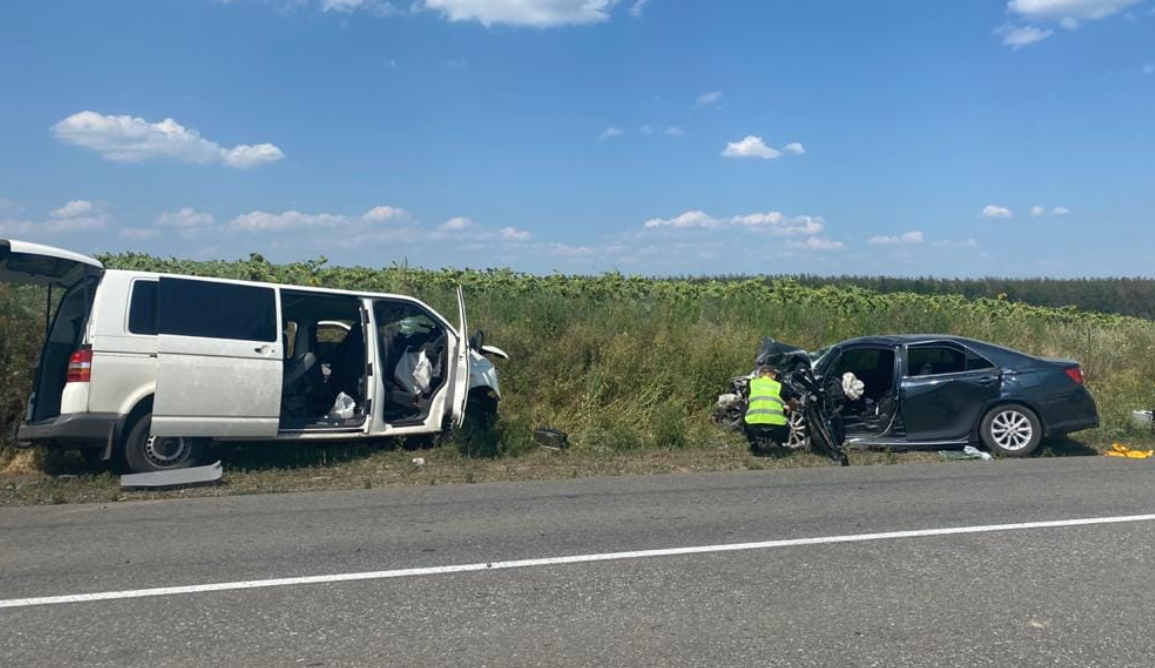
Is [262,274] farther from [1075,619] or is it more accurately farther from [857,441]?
[1075,619]

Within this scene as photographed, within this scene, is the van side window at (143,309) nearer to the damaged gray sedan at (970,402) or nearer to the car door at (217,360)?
the car door at (217,360)

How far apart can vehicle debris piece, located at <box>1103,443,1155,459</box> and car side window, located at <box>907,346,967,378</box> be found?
6.95 feet

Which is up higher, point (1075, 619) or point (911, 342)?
point (911, 342)

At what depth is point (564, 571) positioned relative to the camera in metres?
5.92

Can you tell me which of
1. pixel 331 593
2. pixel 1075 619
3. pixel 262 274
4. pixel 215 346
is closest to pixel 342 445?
pixel 215 346

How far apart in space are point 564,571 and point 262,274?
653 inches

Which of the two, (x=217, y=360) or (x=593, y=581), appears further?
(x=217, y=360)

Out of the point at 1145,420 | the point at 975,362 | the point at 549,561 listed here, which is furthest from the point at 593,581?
the point at 1145,420

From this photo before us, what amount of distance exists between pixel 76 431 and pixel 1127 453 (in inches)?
470

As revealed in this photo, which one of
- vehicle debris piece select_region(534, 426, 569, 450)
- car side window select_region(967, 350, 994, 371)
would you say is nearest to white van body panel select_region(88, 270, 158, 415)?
vehicle debris piece select_region(534, 426, 569, 450)

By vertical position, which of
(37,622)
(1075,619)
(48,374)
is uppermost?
(48,374)

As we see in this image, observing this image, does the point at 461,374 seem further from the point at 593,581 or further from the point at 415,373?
the point at 593,581

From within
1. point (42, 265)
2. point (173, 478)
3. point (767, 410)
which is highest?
point (42, 265)

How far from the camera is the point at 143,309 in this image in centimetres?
912
